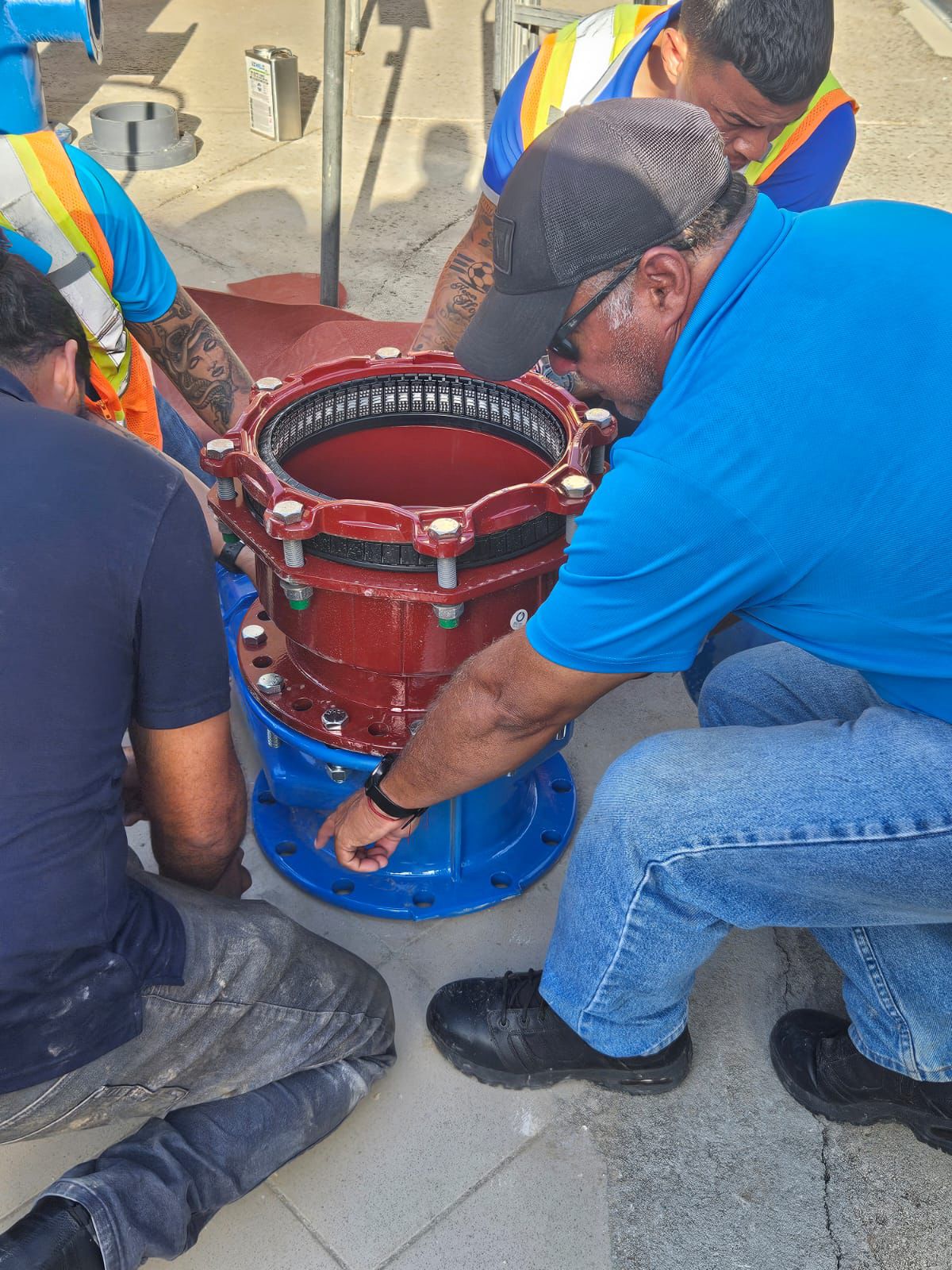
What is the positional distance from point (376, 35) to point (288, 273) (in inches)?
121

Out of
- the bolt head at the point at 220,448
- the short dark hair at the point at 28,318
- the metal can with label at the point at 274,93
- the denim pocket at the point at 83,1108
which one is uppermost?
the short dark hair at the point at 28,318

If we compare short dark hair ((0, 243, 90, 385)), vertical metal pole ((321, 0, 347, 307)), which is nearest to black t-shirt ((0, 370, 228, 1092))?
short dark hair ((0, 243, 90, 385))

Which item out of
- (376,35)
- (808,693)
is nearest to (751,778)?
(808,693)

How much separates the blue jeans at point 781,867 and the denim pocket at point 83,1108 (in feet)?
2.00

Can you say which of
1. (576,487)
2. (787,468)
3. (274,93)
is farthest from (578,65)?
(274,93)

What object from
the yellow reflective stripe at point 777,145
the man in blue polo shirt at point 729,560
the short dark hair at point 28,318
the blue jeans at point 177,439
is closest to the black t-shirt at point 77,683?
the short dark hair at point 28,318

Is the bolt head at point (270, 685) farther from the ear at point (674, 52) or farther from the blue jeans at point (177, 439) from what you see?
the ear at point (674, 52)

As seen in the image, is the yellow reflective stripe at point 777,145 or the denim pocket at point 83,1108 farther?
the yellow reflective stripe at point 777,145

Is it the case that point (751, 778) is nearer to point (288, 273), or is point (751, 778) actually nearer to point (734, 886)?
point (734, 886)

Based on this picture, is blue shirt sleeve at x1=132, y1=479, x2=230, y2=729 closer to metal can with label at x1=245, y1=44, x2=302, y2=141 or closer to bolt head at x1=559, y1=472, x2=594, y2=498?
bolt head at x1=559, y1=472, x2=594, y2=498

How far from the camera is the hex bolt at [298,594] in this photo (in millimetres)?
1879

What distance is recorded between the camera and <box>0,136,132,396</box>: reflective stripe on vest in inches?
88.8

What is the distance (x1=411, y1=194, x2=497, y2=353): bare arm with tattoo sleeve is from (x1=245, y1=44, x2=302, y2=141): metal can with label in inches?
107

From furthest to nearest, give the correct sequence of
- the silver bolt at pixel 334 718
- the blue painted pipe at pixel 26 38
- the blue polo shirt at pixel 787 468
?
the blue painted pipe at pixel 26 38 < the silver bolt at pixel 334 718 < the blue polo shirt at pixel 787 468
